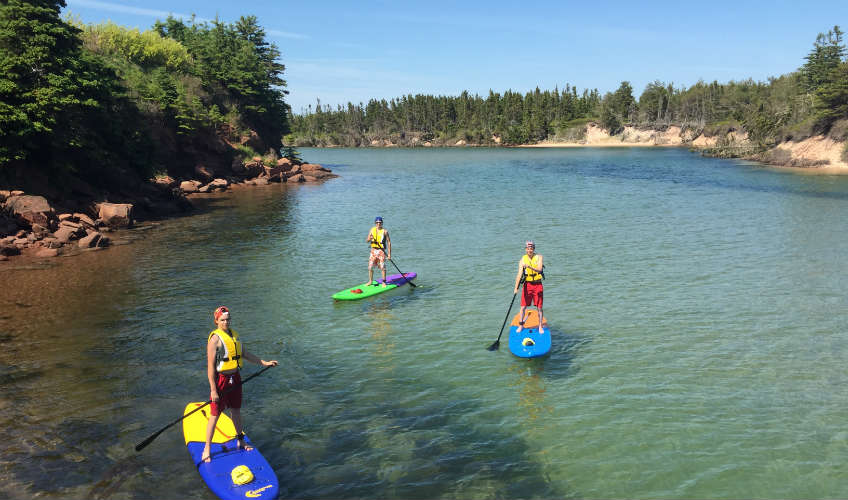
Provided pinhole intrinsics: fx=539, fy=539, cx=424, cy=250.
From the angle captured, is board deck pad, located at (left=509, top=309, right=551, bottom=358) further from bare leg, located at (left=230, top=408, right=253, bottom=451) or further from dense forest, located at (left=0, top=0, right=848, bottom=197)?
dense forest, located at (left=0, top=0, right=848, bottom=197)

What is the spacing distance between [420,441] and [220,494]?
3573mm

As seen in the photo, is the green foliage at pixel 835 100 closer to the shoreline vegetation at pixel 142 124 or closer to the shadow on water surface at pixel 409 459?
A: the shoreline vegetation at pixel 142 124

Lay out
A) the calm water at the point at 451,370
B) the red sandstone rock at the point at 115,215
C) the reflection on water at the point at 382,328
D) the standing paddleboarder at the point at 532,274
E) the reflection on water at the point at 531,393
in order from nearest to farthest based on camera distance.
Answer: the calm water at the point at 451,370 → the reflection on water at the point at 531,393 → the standing paddleboarder at the point at 532,274 → the reflection on water at the point at 382,328 → the red sandstone rock at the point at 115,215

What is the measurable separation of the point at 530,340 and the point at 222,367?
7843mm

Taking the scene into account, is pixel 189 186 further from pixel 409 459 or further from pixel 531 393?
pixel 409 459

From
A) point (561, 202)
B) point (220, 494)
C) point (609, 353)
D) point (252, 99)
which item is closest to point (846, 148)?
point (561, 202)

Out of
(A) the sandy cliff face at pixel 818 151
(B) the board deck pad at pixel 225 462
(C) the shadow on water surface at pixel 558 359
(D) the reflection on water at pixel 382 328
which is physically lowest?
(D) the reflection on water at pixel 382 328

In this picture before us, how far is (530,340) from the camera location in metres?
13.8

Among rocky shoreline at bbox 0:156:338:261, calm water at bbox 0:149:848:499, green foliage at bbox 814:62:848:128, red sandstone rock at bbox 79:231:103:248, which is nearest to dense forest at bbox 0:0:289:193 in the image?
rocky shoreline at bbox 0:156:338:261

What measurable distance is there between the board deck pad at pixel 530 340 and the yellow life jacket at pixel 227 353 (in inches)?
289

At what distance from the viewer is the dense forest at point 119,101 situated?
28.0m

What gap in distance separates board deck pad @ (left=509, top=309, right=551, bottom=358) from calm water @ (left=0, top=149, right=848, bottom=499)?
0.95 ft

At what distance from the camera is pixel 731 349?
1410 centimetres

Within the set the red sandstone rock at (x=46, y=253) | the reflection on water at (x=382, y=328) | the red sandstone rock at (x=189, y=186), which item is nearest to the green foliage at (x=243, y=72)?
the red sandstone rock at (x=189, y=186)
